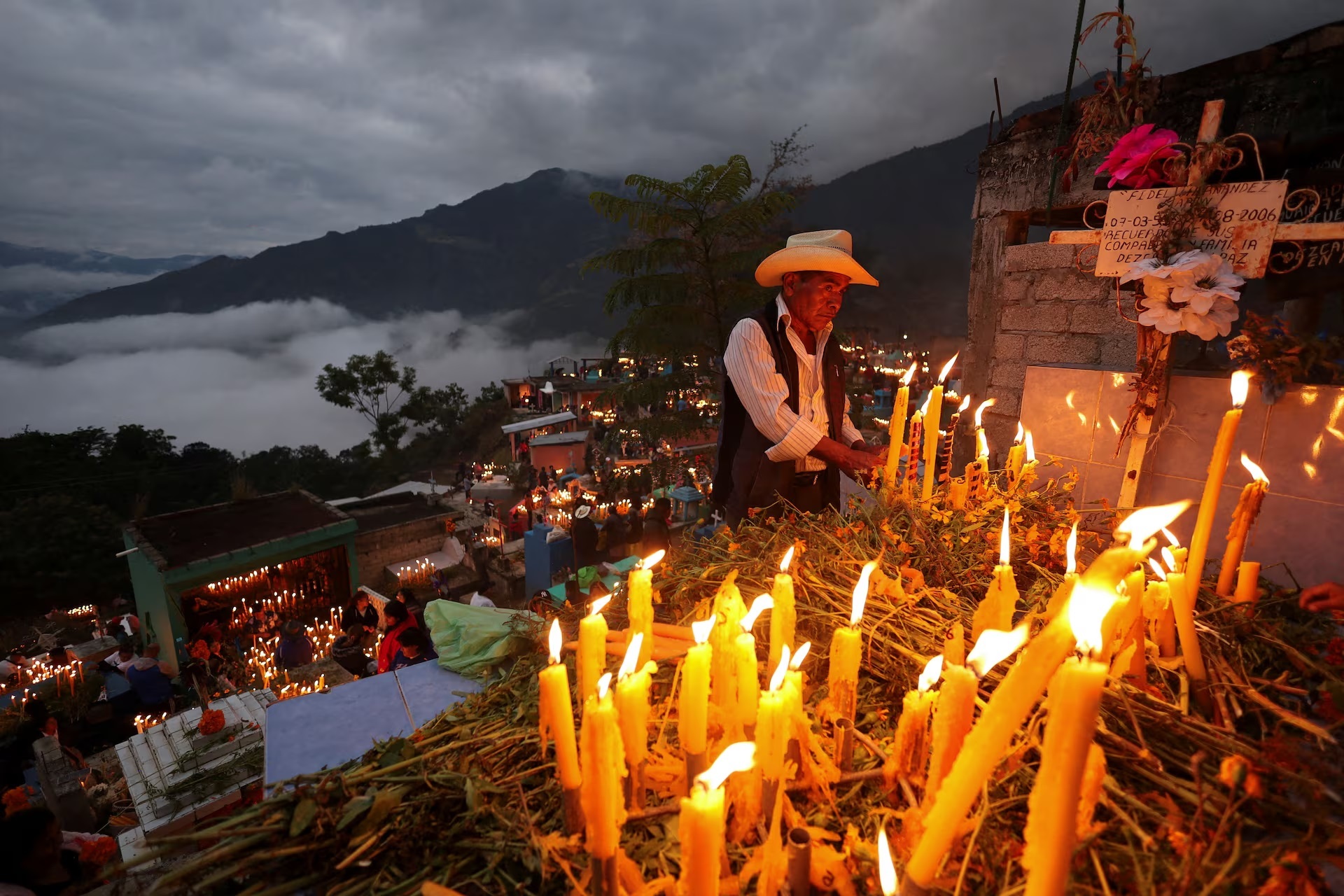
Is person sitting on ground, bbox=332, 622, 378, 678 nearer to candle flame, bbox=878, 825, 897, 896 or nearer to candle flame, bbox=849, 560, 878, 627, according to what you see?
candle flame, bbox=849, 560, 878, 627

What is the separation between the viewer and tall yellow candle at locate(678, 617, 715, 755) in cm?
101

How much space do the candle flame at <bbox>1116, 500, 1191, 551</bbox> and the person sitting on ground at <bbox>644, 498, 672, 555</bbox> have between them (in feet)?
15.5

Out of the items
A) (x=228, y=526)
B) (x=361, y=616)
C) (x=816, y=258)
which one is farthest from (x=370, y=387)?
(x=816, y=258)

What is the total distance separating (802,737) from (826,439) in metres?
2.43

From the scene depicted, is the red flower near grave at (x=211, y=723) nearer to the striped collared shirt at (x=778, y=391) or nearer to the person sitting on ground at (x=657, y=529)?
the person sitting on ground at (x=657, y=529)

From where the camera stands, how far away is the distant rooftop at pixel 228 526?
614 inches

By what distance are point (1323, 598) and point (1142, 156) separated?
6.72ft

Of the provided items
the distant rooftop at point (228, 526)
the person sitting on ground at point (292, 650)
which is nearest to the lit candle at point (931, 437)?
the person sitting on ground at point (292, 650)

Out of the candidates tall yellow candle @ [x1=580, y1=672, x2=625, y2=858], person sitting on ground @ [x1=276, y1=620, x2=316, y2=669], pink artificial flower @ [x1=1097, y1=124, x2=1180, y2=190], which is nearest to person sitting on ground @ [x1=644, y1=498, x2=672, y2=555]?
pink artificial flower @ [x1=1097, y1=124, x2=1180, y2=190]

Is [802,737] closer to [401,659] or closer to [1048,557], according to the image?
[1048,557]

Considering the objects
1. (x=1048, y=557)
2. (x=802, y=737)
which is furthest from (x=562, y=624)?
(x=1048, y=557)

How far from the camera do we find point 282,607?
18.1m

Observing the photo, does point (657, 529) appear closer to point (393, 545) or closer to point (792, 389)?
point (792, 389)

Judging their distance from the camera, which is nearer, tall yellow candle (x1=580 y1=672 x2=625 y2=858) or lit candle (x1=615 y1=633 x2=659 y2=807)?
tall yellow candle (x1=580 y1=672 x2=625 y2=858)
